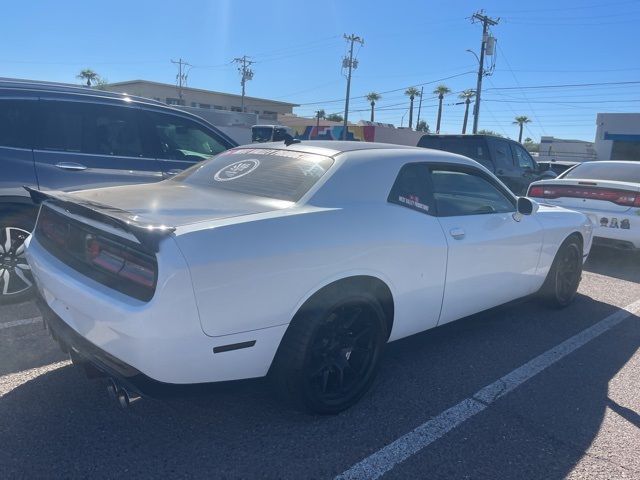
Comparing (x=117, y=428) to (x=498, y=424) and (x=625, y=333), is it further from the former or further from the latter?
(x=625, y=333)

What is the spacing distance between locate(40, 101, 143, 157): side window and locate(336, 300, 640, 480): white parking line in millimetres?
3839

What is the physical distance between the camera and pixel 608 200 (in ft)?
23.0

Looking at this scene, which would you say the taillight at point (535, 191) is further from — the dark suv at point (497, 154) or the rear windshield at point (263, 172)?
the rear windshield at point (263, 172)

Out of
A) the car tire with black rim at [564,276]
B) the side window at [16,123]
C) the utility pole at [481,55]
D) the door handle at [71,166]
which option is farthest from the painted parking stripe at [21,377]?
the utility pole at [481,55]

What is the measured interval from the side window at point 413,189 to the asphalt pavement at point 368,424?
1153mm

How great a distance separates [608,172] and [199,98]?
55.8 metres

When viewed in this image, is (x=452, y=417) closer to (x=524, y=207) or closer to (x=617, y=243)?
(x=524, y=207)

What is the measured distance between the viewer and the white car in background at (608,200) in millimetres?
6793

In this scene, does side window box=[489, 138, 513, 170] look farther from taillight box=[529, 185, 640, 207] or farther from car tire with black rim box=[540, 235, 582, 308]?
car tire with black rim box=[540, 235, 582, 308]

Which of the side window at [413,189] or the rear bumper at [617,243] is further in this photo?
the rear bumper at [617,243]

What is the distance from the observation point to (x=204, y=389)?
A: 2.50 metres

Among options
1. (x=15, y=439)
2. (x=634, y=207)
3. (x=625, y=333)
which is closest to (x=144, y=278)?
(x=15, y=439)

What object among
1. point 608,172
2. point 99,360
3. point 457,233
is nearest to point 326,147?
point 457,233

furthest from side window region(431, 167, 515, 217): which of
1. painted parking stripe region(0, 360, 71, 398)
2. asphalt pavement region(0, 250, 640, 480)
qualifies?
painted parking stripe region(0, 360, 71, 398)
